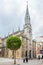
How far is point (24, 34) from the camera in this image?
89125 millimetres

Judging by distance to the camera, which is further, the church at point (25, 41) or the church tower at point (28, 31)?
the church tower at point (28, 31)

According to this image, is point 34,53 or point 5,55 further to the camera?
point 34,53

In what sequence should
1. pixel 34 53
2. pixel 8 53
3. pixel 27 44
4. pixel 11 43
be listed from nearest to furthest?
pixel 11 43 → pixel 8 53 → pixel 27 44 → pixel 34 53

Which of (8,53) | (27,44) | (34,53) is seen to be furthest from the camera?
(34,53)

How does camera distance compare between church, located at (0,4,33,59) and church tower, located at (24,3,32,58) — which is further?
church tower, located at (24,3,32,58)

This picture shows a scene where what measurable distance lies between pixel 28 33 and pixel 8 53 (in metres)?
13.8

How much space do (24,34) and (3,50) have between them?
11558 millimetres

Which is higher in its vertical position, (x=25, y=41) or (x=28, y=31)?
(x=28, y=31)

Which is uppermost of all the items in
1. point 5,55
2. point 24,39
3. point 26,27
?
point 26,27

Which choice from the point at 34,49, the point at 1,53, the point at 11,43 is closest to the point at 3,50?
the point at 1,53

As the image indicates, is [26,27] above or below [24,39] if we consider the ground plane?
above

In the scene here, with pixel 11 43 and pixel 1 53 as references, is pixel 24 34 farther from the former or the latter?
pixel 11 43

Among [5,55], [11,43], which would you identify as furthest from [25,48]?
[11,43]

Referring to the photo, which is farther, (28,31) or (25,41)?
(28,31)
